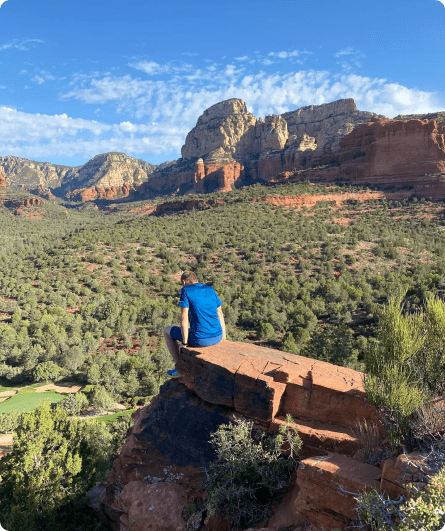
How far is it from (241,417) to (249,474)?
82 cm

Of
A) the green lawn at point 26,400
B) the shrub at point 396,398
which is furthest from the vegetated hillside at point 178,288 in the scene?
the shrub at point 396,398

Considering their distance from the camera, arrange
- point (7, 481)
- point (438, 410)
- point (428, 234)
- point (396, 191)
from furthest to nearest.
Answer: point (396, 191)
point (428, 234)
point (7, 481)
point (438, 410)

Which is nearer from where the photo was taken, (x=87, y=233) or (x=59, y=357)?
(x=59, y=357)

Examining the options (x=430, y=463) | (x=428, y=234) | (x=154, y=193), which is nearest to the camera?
(x=430, y=463)

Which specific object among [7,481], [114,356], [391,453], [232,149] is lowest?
[114,356]

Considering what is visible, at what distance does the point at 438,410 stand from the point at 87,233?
45.0 metres

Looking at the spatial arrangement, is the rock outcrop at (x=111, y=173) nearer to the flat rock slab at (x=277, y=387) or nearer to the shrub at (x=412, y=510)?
the flat rock slab at (x=277, y=387)

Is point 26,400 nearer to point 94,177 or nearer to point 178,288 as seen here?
point 178,288

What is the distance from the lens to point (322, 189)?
56.8 meters

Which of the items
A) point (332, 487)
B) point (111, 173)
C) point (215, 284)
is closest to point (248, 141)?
point (111, 173)

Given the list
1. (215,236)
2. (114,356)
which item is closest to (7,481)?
(114,356)

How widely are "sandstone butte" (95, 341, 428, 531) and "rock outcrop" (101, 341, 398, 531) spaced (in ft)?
0.05

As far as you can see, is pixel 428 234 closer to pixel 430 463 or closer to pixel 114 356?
pixel 114 356

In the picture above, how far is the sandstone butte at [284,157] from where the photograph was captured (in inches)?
2240
